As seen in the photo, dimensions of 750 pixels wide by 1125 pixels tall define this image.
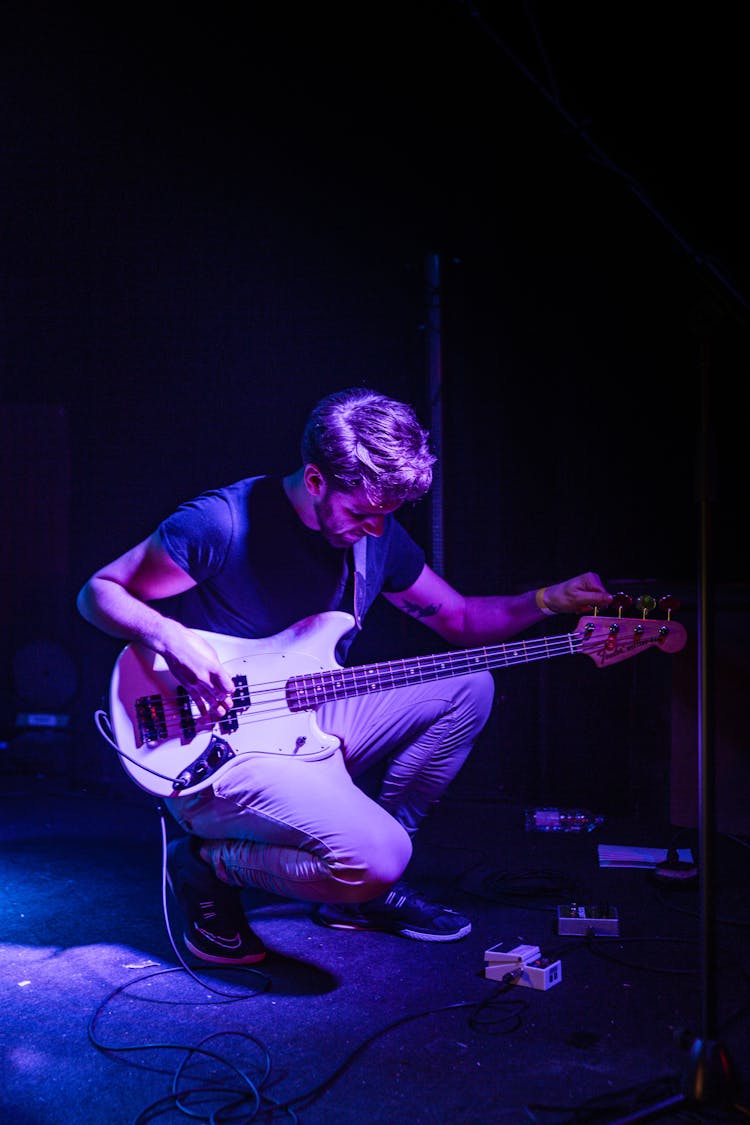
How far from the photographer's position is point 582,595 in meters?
2.75

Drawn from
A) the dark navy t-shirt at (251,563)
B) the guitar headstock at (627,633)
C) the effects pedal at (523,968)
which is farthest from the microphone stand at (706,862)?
the dark navy t-shirt at (251,563)

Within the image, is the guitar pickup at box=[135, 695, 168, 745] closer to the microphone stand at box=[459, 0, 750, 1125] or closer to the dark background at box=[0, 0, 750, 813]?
the microphone stand at box=[459, 0, 750, 1125]

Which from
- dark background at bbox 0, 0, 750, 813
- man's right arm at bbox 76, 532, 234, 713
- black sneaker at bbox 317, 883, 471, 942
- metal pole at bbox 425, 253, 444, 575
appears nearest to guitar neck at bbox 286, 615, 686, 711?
man's right arm at bbox 76, 532, 234, 713

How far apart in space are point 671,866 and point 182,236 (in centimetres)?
377

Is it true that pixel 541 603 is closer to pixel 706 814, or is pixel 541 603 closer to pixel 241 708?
pixel 241 708

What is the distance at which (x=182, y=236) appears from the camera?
479 cm

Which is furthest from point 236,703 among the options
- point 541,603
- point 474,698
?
point 541,603

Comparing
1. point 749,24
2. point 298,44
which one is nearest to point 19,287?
point 298,44

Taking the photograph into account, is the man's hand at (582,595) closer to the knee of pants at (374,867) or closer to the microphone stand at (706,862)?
the knee of pants at (374,867)

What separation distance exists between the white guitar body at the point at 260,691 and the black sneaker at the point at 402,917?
565mm

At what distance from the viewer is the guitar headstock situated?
8.69ft

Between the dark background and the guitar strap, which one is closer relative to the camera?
the guitar strap

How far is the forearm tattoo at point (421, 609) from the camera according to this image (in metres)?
3.26

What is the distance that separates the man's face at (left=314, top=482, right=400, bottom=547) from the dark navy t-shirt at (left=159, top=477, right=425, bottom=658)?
104mm
